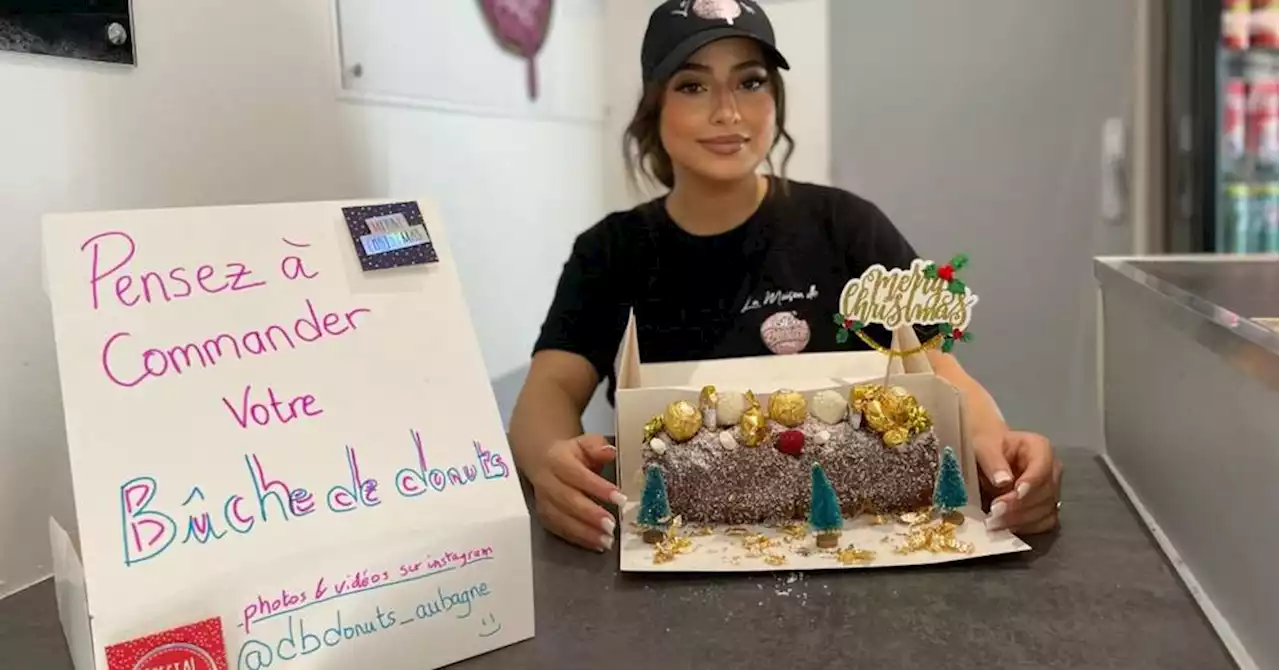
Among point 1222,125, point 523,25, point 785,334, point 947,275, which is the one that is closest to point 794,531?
point 947,275

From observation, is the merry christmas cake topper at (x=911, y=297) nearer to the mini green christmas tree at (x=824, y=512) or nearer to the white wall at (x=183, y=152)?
the mini green christmas tree at (x=824, y=512)

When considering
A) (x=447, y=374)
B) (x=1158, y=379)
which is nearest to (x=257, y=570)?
(x=447, y=374)

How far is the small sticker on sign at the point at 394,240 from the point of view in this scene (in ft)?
2.62

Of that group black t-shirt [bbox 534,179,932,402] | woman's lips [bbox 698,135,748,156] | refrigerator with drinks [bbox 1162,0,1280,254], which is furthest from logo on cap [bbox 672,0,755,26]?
refrigerator with drinks [bbox 1162,0,1280,254]

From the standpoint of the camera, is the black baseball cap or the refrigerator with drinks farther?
the refrigerator with drinks

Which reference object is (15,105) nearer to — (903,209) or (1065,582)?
(1065,582)

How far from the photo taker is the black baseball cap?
1256mm

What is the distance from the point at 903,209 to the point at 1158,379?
1.76m

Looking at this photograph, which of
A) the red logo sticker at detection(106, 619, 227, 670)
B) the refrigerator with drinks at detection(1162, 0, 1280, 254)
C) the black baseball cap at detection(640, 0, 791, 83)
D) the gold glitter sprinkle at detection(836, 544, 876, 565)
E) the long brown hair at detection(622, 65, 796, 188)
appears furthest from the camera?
the refrigerator with drinks at detection(1162, 0, 1280, 254)

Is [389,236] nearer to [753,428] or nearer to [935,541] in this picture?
[753,428]

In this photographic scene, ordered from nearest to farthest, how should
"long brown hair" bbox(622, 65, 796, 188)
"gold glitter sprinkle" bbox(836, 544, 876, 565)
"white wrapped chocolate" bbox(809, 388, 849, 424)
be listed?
"gold glitter sprinkle" bbox(836, 544, 876, 565) → "white wrapped chocolate" bbox(809, 388, 849, 424) → "long brown hair" bbox(622, 65, 796, 188)

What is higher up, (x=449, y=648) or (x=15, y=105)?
(x=15, y=105)

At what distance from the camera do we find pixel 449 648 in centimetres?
75

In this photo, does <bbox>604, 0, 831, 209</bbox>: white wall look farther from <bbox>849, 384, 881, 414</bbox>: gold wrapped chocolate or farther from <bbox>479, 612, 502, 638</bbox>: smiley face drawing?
<bbox>479, 612, 502, 638</bbox>: smiley face drawing
